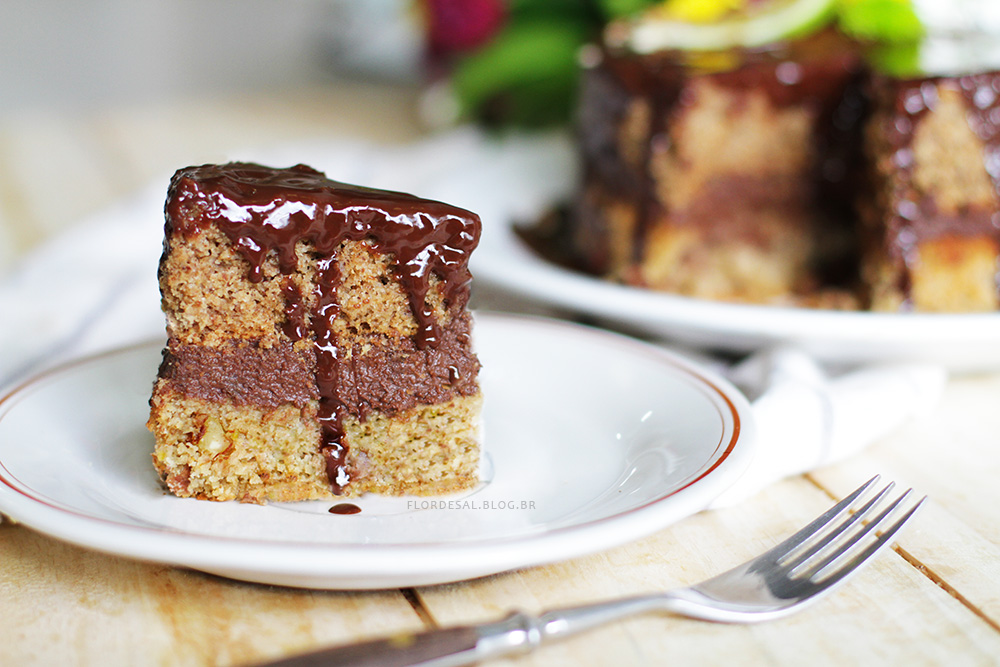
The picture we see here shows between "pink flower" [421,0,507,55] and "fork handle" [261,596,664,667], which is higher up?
"pink flower" [421,0,507,55]

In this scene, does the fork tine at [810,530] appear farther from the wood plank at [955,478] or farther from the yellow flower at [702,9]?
the yellow flower at [702,9]

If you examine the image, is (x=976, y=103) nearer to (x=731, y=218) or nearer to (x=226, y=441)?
(x=731, y=218)

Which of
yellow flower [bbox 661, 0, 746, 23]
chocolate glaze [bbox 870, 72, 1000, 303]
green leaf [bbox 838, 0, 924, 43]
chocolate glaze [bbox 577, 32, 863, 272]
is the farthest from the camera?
yellow flower [bbox 661, 0, 746, 23]

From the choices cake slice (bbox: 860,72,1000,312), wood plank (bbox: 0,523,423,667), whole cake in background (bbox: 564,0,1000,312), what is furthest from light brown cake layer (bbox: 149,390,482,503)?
cake slice (bbox: 860,72,1000,312)

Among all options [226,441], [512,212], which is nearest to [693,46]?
[512,212]

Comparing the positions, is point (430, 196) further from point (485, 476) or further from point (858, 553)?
point (858, 553)

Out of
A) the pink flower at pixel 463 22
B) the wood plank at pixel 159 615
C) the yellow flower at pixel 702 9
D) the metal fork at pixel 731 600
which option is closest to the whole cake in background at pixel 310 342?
the wood plank at pixel 159 615

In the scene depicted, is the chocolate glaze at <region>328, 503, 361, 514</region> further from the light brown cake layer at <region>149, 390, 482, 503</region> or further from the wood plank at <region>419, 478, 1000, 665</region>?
the wood plank at <region>419, 478, 1000, 665</region>

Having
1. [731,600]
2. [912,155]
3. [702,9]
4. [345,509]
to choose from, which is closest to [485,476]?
[345,509]
